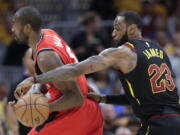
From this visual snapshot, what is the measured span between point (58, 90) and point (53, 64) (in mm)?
392

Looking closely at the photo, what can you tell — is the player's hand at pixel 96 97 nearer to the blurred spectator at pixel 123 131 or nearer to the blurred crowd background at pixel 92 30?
the blurred spectator at pixel 123 131

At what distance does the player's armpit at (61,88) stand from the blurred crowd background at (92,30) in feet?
11.8

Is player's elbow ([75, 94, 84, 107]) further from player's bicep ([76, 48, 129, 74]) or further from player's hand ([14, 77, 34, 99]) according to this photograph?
player's hand ([14, 77, 34, 99])

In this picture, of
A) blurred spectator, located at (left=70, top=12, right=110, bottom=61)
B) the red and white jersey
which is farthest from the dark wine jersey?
blurred spectator, located at (left=70, top=12, right=110, bottom=61)

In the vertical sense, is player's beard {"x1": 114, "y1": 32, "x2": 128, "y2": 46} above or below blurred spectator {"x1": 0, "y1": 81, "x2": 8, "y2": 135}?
above

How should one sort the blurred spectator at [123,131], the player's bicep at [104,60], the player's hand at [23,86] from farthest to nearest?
the blurred spectator at [123,131] < the player's bicep at [104,60] < the player's hand at [23,86]

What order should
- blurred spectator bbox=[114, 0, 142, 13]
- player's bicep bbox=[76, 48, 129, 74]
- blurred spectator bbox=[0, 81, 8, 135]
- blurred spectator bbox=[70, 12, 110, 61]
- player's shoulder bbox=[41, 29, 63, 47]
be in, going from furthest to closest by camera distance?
blurred spectator bbox=[114, 0, 142, 13] < blurred spectator bbox=[70, 12, 110, 61] < blurred spectator bbox=[0, 81, 8, 135] < player's shoulder bbox=[41, 29, 63, 47] < player's bicep bbox=[76, 48, 129, 74]

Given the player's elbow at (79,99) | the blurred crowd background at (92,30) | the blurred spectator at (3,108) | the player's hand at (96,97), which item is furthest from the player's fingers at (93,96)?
the blurred crowd background at (92,30)

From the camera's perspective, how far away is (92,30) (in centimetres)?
1124

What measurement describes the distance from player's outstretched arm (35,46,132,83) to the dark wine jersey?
192mm

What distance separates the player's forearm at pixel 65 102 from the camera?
235 inches

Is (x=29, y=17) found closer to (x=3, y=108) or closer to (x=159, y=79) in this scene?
(x=159, y=79)

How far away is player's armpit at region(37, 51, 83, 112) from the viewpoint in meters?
5.95

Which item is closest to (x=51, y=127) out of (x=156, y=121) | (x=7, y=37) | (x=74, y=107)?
(x=74, y=107)
